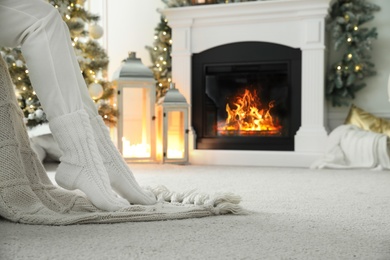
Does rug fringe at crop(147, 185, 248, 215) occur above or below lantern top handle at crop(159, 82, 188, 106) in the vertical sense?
below

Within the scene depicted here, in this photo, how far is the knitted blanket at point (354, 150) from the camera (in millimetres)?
3641

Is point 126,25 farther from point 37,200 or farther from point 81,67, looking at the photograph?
point 37,200

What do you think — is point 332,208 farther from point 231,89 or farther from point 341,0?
point 341,0

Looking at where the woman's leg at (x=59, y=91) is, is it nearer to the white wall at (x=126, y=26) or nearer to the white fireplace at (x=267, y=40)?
the white fireplace at (x=267, y=40)

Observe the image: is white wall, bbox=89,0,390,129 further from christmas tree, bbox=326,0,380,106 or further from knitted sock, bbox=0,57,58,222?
knitted sock, bbox=0,57,58,222

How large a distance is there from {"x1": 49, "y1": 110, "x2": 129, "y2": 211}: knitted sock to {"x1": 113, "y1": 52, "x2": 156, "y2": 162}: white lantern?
7.53ft

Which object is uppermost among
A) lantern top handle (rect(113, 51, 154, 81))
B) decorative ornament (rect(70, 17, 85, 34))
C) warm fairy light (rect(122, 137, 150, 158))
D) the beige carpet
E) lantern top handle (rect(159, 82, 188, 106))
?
decorative ornament (rect(70, 17, 85, 34))

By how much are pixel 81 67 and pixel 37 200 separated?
2498 millimetres

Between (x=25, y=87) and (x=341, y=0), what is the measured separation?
259cm

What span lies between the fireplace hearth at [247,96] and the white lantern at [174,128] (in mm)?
298

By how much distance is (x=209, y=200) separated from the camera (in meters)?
1.66

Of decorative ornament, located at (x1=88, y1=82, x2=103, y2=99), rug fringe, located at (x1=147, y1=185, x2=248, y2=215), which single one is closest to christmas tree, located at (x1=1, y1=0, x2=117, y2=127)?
decorative ornament, located at (x1=88, y1=82, x2=103, y2=99)

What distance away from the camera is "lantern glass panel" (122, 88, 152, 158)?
3863 millimetres

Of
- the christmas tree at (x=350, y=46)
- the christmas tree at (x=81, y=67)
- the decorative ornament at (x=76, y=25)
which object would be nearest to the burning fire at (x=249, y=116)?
the christmas tree at (x=350, y=46)
